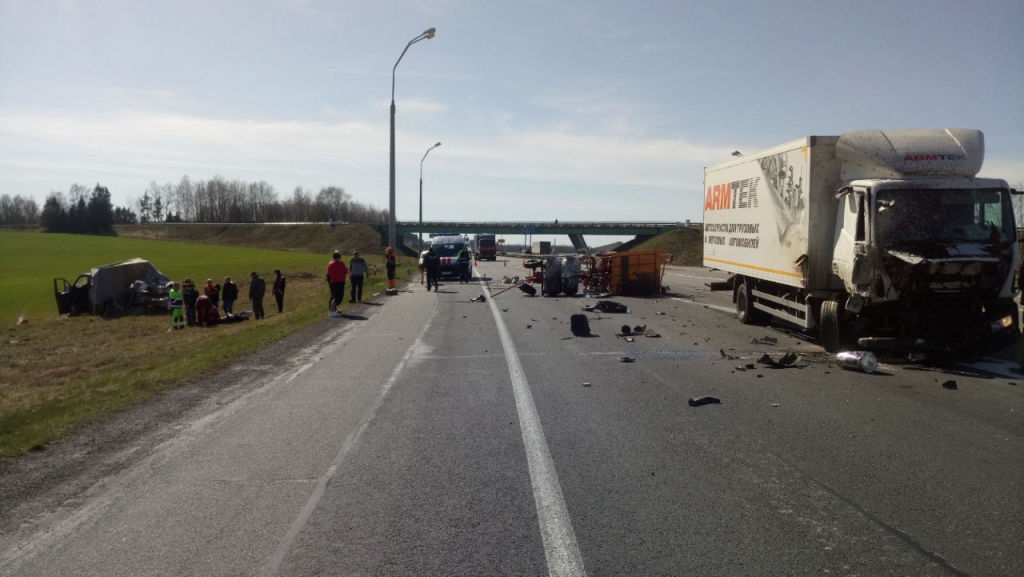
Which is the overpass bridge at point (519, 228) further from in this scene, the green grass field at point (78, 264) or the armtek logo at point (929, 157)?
the armtek logo at point (929, 157)

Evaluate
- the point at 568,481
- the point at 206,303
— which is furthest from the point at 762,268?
the point at 206,303

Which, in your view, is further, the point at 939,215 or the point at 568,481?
the point at 939,215

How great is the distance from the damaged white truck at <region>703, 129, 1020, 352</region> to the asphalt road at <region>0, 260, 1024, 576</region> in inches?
38.1

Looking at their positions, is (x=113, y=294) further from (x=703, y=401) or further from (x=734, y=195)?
(x=703, y=401)

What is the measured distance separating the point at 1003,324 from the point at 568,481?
29.3ft

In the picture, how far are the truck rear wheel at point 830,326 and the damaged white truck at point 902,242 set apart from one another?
0.7 inches

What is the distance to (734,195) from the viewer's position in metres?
17.9

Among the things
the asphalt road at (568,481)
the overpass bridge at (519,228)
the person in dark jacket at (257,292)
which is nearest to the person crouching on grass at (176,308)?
the person in dark jacket at (257,292)

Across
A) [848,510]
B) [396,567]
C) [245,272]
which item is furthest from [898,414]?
[245,272]

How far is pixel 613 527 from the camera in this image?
4.80 meters

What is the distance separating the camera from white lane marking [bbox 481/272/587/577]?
4266mm

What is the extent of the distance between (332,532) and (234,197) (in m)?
182

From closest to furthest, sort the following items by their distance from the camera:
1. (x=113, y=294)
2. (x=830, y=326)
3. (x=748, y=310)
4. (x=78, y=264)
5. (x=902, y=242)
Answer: (x=902, y=242)
(x=830, y=326)
(x=748, y=310)
(x=113, y=294)
(x=78, y=264)

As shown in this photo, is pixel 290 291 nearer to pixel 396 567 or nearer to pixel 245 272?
pixel 245 272
